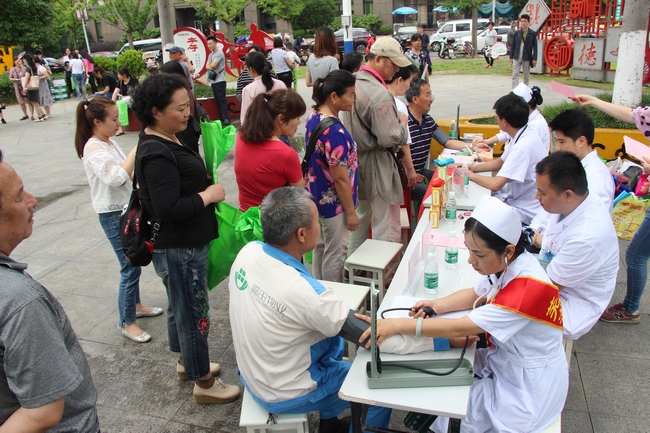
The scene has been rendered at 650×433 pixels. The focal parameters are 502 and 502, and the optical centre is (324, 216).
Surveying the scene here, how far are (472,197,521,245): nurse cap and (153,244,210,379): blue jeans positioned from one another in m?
1.56

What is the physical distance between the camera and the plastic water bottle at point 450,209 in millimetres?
3830

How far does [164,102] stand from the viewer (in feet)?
8.37

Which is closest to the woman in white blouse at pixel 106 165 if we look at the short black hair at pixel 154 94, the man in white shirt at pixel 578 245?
the short black hair at pixel 154 94

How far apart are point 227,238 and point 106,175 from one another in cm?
101

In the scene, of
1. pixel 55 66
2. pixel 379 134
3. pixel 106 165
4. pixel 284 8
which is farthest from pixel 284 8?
pixel 106 165

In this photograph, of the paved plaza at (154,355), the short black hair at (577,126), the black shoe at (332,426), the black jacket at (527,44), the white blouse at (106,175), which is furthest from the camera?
the black jacket at (527,44)

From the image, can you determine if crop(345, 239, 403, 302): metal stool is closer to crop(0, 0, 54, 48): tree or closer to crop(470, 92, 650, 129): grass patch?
crop(470, 92, 650, 129): grass patch

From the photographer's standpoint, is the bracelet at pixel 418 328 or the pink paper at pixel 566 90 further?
the pink paper at pixel 566 90

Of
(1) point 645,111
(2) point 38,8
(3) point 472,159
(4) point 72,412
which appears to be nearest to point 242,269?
(4) point 72,412

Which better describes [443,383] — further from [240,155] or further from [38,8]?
[38,8]

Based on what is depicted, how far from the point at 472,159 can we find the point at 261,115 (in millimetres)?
2600

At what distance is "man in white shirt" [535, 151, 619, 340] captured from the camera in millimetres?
2590

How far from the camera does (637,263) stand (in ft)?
11.9

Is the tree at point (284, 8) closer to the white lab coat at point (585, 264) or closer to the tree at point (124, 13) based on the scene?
the tree at point (124, 13)
